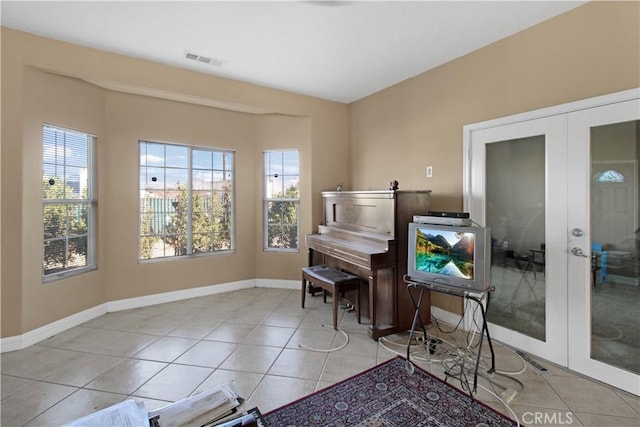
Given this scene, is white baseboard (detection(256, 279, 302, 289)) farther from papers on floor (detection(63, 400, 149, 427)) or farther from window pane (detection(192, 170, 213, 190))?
papers on floor (detection(63, 400, 149, 427))

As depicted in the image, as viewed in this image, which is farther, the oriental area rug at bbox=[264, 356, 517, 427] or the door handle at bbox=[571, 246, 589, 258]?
the door handle at bbox=[571, 246, 589, 258]

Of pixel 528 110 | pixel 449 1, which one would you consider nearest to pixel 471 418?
pixel 528 110

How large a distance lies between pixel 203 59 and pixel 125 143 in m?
1.45

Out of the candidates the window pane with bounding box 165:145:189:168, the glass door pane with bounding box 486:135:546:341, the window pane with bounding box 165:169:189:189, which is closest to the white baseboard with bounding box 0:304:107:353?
the window pane with bounding box 165:169:189:189

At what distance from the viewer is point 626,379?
2.11 meters

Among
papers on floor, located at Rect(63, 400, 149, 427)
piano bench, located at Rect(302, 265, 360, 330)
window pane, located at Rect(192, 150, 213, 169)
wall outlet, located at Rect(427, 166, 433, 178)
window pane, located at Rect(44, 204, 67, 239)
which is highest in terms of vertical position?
window pane, located at Rect(192, 150, 213, 169)

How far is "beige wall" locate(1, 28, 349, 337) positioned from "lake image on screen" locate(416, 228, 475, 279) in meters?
2.11

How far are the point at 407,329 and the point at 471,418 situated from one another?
1.21 meters

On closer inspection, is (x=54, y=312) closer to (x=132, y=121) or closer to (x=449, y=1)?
(x=132, y=121)

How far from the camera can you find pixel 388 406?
198 centimetres

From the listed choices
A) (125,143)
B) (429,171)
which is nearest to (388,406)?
(429,171)

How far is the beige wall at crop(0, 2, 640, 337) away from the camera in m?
2.43

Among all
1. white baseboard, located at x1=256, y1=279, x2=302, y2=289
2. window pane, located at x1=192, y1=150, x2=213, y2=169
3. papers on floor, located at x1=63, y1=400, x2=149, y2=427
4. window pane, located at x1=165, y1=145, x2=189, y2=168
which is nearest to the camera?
papers on floor, located at x1=63, y1=400, x2=149, y2=427

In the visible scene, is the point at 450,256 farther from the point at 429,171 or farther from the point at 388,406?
the point at 429,171
